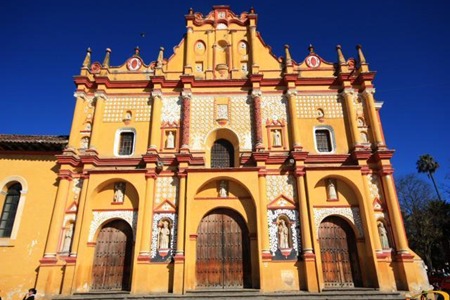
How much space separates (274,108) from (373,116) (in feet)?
16.5

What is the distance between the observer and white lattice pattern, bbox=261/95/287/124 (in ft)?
52.9

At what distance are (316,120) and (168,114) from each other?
781 centimetres

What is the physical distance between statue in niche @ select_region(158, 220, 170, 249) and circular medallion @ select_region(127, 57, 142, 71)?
29.7 feet

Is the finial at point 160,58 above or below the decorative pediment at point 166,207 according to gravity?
above

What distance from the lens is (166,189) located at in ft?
47.6

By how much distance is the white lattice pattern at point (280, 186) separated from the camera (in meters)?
14.2

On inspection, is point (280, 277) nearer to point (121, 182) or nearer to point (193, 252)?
point (193, 252)

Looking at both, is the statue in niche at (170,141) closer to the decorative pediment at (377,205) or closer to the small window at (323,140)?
the small window at (323,140)

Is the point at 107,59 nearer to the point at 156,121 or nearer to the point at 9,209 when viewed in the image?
the point at 156,121

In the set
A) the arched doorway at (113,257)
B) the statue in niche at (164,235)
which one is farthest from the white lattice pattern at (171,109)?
the arched doorway at (113,257)

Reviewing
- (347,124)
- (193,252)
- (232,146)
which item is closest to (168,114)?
(232,146)

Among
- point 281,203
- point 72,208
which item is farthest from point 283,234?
point 72,208

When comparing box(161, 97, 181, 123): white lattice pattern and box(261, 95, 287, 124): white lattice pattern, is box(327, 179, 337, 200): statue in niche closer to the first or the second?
box(261, 95, 287, 124): white lattice pattern

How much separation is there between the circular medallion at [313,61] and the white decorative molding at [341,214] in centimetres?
823
